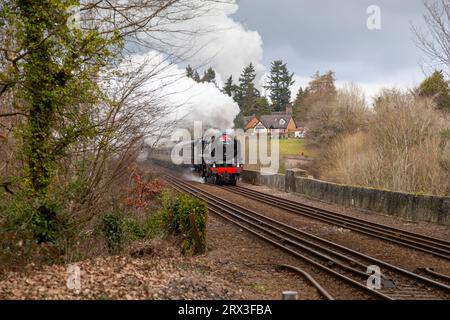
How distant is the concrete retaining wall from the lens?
664 inches

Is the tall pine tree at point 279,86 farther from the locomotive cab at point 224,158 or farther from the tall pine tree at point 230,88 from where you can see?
the locomotive cab at point 224,158

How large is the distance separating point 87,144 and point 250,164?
32692 millimetres

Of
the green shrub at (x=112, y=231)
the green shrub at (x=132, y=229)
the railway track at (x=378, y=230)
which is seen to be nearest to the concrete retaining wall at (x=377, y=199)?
the railway track at (x=378, y=230)

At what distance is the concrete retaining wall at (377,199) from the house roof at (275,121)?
59.8 metres

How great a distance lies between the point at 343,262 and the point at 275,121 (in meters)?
80.0

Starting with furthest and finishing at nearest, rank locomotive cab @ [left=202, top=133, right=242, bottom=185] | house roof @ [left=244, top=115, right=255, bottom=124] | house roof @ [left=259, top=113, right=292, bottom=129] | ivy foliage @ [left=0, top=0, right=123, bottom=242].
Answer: house roof @ [left=244, top=115, right=255, bottom=124] → house roof @ [left=259, top=113, right=292, bottom=129] → locomotive cab @ [left=202, top=133, right=242, bottom=185] → ivy foliage @ [left=0, top=0, right=123, bottom=242]

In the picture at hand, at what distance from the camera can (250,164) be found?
43.1 meters

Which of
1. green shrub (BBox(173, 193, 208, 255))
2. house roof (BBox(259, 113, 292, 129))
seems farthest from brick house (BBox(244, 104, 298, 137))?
green shrub (BBox(173, 193, 208, 255))

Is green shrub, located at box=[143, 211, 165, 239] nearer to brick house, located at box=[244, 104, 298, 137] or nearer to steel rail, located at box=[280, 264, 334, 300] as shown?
steel rail, located at box=[280, 264, 334, 300]

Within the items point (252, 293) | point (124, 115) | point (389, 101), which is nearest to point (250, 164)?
point (389, 101)

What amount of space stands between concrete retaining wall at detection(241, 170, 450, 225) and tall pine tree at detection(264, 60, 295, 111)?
223 feet

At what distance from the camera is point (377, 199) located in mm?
19922

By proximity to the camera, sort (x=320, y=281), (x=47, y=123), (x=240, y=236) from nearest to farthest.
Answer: (x=320, y=281) < (x=47, y=123) < (x=240, y=236)

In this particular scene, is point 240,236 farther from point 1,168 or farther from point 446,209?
point 446,209
